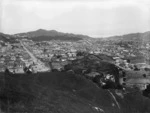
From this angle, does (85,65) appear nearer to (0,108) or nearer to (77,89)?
(77,89)

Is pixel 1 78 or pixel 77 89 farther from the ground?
pixel 1 78

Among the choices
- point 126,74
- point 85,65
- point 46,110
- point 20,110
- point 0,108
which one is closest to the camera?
point 0,108

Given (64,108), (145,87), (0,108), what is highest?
(0,108)

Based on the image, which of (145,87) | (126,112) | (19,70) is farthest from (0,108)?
(19,70)

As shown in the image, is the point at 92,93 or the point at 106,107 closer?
the point at 106,107

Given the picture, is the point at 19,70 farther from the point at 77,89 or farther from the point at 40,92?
the point at 40,92

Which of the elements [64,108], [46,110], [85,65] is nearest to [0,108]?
[46,110]

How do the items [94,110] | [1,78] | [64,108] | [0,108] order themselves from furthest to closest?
[1,78] → [94,110] → [64,108] → [0,108]
